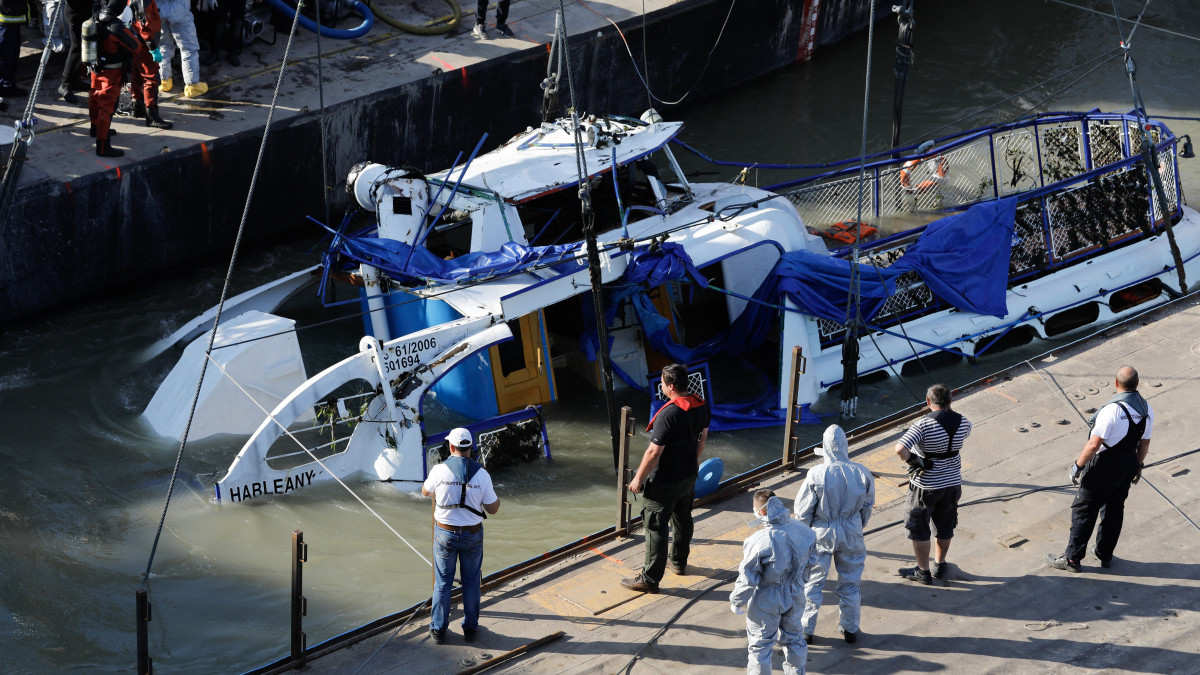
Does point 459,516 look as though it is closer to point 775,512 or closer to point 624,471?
point 624,471

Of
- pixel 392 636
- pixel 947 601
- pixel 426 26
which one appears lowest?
pixel 392 636

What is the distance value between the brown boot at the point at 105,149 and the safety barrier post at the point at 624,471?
8293 millimetres

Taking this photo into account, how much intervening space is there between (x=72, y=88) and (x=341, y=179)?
338cm

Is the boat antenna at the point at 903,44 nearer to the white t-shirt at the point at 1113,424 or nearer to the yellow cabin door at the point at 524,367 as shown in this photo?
the yellow cabin door at the point at 524,367

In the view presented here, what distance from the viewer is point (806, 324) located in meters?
12.6

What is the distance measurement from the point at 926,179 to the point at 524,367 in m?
5.49

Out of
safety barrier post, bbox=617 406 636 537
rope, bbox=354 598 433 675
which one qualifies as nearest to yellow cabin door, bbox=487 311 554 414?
safety barrier post, bbox=617 406 636 537

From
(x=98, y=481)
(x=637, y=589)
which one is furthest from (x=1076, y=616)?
(x=98, y=481)

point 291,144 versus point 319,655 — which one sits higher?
point 291,144

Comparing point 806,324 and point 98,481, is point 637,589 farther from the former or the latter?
point 98,481

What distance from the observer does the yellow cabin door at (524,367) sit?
39.9 feet

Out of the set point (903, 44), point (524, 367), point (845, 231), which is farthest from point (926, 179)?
point (524, 367)

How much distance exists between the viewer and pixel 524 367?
40.3ft

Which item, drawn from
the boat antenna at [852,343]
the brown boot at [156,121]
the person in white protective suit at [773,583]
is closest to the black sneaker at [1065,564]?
the person in white protective suit at [773,583]
